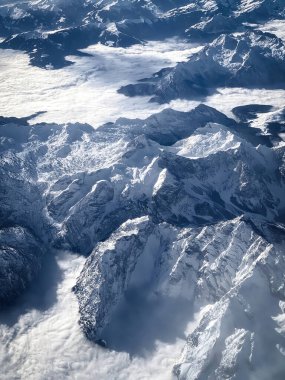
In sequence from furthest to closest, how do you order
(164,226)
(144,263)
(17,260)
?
(164,226) < (17,260) < (144,263)

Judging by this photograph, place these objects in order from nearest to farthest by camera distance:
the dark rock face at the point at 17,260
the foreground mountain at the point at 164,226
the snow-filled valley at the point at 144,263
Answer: the foreground mountain at the point at 164,226 < the snow-filled valley at the point at 144,263 < the dark rock face at the point at 17,260

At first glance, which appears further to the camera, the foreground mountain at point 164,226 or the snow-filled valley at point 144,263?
the snow-filled valley at point 144,263

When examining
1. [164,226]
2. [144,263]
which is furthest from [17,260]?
[164,226]

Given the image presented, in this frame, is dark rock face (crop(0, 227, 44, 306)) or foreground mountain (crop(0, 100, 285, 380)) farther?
dark rock face (crop(0, 227, 44, 306))

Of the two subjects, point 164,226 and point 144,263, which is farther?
point 164,226

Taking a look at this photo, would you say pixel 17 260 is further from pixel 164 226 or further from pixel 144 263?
pixel 164 226

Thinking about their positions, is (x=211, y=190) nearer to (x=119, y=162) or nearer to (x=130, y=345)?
(x=119, y=162)

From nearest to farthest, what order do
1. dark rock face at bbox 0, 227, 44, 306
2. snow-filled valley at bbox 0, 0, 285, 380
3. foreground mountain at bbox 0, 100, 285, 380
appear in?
foreground mountain at bbox 0, 100, 285, 380
snow-filled valley at bbox 0, 0, 285, 380
dark rock face at bbox 0, 227, 44, 306

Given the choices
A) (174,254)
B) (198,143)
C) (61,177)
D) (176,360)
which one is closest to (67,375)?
(176,360)

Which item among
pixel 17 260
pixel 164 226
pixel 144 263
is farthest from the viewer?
pixel 164 226

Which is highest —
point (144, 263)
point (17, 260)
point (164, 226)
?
point (164, 226)

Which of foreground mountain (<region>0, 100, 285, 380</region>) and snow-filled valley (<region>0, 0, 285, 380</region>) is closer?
foreground mountain (<region>0, 100, 285, 380</region>)

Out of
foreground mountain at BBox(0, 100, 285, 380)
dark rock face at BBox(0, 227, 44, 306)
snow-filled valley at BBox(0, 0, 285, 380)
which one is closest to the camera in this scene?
foreground mountain at BBox(0, 100, 285, 380)
